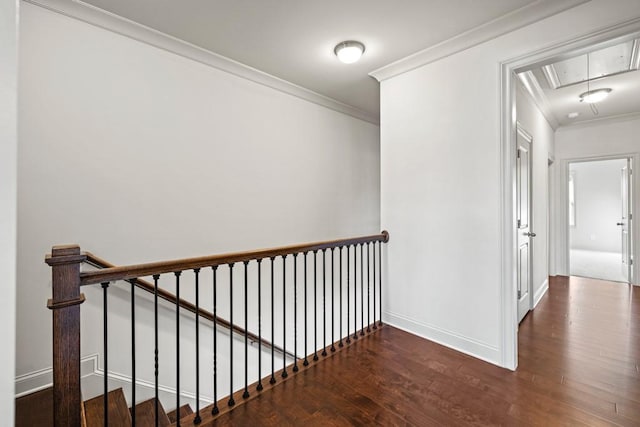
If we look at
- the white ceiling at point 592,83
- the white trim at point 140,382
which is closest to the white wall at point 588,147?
the white ceiling at point 592,83

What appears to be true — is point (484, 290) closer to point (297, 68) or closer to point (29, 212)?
point (297, 68)

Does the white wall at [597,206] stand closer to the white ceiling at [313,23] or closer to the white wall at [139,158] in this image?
the white ceiling at [313,23]

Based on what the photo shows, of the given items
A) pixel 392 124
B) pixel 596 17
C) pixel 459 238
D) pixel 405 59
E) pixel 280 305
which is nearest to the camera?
pixel 596 17

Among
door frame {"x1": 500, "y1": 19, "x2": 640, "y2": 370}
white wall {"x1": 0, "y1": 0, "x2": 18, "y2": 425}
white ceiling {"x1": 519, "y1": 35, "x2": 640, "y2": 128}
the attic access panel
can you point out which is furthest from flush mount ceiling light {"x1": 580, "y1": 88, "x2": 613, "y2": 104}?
white wall {"x1": 0, "y1": 0, "x2": 18, "y2": 425}

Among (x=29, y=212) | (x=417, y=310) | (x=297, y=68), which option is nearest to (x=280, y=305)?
(x=417, y=310)

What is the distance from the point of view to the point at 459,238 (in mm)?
2453

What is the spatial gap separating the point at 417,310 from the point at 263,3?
9.34ft

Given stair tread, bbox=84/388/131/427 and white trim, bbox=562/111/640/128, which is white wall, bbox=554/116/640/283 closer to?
white trim, bbox=562/111/640/128

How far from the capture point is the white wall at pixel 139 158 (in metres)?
1.86

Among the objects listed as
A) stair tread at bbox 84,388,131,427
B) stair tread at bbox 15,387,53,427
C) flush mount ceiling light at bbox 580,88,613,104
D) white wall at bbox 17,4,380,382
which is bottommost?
stair tread at bbox 84,388,131,427

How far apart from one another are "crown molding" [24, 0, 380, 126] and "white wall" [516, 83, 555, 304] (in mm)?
2392

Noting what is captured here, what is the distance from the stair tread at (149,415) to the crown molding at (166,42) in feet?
9.04

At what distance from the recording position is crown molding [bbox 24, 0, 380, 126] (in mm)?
1968

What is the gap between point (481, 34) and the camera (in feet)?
7.41
